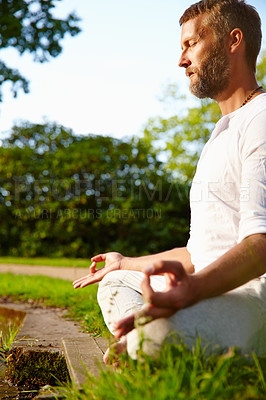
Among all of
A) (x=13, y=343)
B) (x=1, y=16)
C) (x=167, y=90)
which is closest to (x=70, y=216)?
(x=1, y=16)

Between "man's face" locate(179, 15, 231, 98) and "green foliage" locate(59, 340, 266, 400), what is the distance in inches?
53.2

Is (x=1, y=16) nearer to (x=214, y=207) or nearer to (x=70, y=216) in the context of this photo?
(x=70, y=216)

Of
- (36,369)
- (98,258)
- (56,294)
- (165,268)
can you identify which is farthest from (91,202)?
(165,268)

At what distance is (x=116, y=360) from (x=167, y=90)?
70.7 ft

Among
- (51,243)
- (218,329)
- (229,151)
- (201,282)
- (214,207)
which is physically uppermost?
(229,151)

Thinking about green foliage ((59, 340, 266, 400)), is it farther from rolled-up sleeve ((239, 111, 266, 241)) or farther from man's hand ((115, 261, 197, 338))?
rolled-up sleeve ((239, 111, 266, 241))

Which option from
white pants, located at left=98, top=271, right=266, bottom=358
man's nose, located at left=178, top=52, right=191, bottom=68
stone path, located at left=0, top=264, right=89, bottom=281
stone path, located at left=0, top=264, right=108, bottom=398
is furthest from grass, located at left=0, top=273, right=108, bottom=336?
man's nose, located at left=178, top=52, right=191, bottom=68

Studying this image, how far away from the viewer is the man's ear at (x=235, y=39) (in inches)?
89.4

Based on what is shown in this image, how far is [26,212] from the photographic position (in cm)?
1084

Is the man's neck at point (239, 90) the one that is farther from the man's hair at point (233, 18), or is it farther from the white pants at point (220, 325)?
the white pants at point (220, 325)

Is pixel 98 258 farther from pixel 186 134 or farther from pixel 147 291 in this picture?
pixel 186 134

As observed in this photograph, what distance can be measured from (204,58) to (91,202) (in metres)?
8.43

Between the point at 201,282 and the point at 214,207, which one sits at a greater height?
the point at 214,207

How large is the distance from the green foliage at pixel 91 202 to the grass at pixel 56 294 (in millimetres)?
3547
